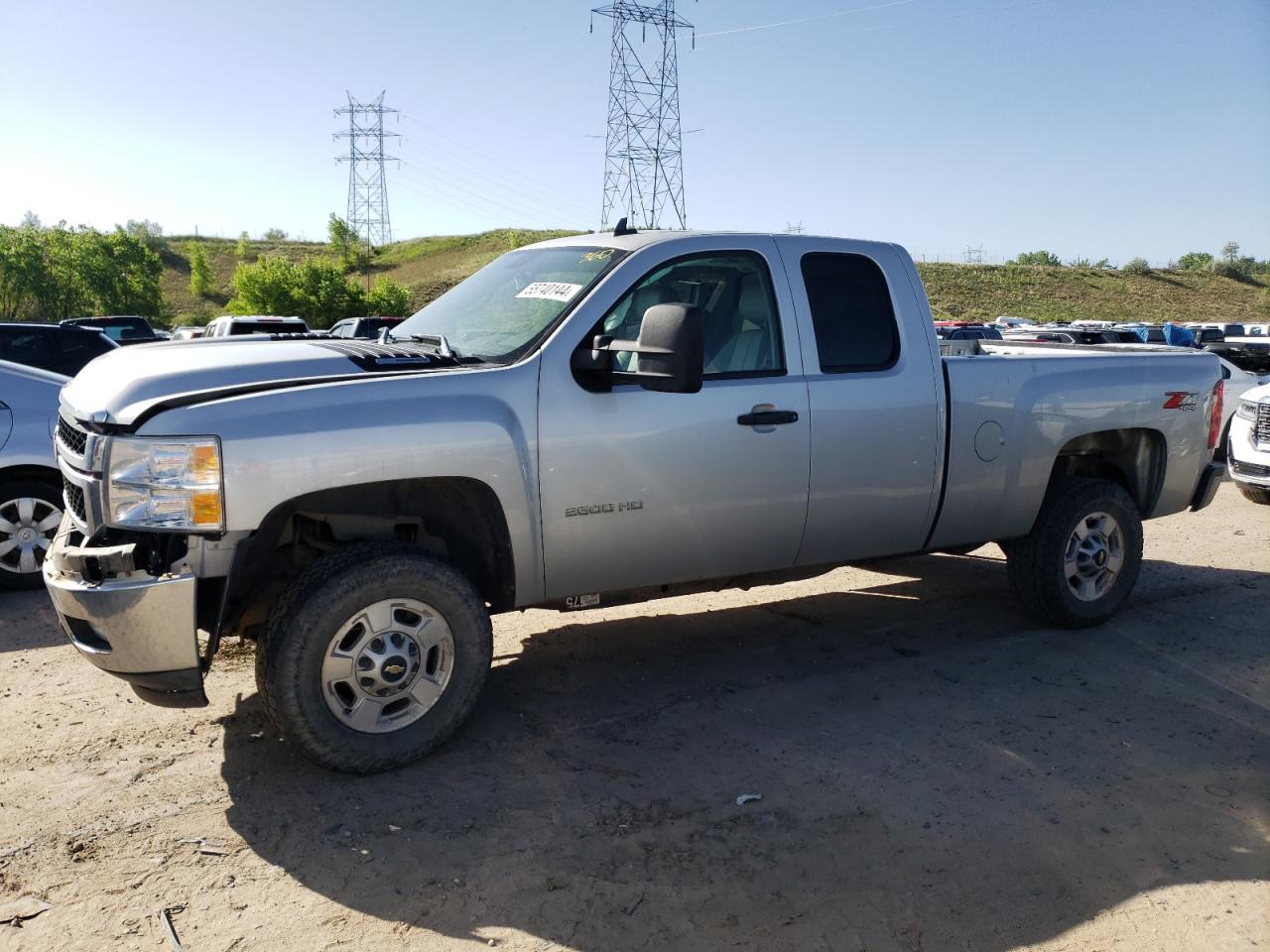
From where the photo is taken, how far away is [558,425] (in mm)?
4219

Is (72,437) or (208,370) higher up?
(208,370)

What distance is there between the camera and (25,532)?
6.61m

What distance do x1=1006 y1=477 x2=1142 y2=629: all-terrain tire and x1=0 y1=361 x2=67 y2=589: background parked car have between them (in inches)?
235

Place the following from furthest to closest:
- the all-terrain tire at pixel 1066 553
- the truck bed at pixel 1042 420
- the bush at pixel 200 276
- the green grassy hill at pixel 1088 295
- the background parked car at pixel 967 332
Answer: the bush at pixel 200 276 < the green grassy hill at pixel 1088 295 < the background parked car at pixel 967 332 < the all-terrain tire at pixel 1066 553 < the truck bed at pixel 1042 420

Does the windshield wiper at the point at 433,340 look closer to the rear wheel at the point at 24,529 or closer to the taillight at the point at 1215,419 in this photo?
the rear wheel at the point at 24,529

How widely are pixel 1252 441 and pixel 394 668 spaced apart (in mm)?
9367

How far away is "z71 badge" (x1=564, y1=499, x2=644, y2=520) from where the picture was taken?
14.1 feet

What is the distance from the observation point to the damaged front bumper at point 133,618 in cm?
357

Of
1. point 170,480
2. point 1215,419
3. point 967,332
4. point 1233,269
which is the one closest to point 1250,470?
point 1215,419

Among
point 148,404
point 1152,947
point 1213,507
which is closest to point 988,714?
point 1152,947

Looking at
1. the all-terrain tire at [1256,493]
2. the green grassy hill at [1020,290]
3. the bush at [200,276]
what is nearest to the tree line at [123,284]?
the green grassy hill at [1020,290]

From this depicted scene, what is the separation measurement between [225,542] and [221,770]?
103cm

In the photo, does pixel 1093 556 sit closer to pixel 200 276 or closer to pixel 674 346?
pixel 674 346

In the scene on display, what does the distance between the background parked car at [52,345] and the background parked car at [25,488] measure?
7.04ft
